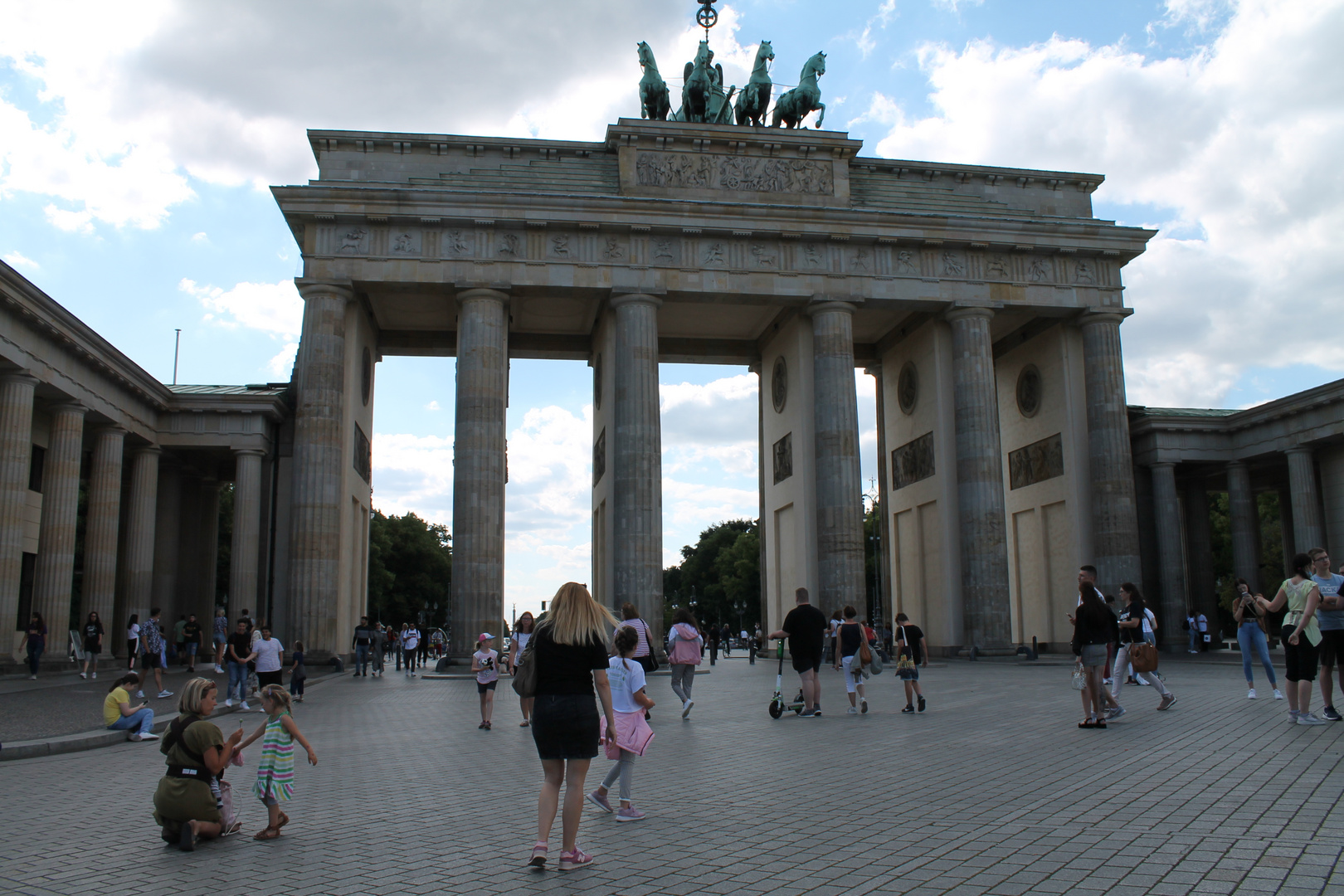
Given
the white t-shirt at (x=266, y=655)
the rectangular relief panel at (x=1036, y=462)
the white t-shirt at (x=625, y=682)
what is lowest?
the white t-shirt at (x=266, y=655)

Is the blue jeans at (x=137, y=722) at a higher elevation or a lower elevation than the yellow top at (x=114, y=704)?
lower

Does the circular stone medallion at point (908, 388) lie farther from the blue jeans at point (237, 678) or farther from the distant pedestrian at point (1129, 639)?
the blue jeans at point (237, 678)

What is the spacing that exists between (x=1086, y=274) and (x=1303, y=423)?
986 centimetres

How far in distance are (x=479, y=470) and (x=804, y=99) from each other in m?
18.7

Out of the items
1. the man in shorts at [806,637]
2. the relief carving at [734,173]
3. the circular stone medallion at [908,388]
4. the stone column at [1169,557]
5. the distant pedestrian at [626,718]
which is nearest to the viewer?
the distant pedestrian at [626,718]

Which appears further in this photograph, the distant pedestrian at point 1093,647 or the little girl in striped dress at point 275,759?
the distant pedestrian at point 1093,647

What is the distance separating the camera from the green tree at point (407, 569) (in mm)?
80500

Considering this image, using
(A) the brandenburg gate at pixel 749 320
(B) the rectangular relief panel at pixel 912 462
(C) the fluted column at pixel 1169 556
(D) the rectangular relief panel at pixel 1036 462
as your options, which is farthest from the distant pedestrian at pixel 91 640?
(C) the fluted column at pixel 1169 556

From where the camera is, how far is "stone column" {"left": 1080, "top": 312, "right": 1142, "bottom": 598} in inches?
1427

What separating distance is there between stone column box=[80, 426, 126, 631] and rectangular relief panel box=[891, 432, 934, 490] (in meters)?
28.1

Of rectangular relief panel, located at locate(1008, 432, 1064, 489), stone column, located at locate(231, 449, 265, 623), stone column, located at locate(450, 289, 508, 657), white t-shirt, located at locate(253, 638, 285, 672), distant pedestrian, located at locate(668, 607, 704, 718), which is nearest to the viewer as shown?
distant pedestrian, located at locate(668, 607, 704, 718)

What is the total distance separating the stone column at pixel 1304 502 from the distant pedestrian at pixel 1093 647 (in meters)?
30.0

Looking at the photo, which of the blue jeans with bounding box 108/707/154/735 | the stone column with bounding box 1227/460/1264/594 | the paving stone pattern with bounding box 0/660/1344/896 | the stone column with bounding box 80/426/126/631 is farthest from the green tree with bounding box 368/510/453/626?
the paving stone pattern with bounding box 0/660/1344/896

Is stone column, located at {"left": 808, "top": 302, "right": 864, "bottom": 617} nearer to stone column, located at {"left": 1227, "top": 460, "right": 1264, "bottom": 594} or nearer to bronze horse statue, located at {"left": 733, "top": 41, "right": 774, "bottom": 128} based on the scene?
bronze horse statue, located at {"left": 733, "top": 41, "right": 774, "bottom": 128}
